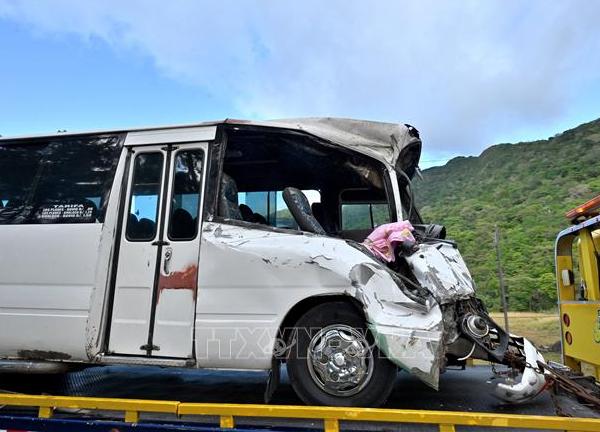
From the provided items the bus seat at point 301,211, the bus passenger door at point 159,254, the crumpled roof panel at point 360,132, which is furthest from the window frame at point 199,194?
the bus seat at point 301,211

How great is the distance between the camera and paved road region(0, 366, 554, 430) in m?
3.80

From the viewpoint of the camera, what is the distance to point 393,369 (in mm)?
3547

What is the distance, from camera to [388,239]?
12.6 ft

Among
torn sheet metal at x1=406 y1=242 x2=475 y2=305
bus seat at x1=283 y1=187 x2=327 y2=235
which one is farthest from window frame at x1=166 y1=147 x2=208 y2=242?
torn sheet metal at x1=406 y1=242 x2=475 y2=305

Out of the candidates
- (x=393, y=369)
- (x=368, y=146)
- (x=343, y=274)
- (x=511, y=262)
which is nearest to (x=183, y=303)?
(x=343, y=274)

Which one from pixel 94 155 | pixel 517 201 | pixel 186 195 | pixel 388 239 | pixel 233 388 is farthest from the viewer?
pixel 517 201

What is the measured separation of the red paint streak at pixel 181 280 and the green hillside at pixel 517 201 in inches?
102

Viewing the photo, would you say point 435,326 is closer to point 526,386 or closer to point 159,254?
point 526,386

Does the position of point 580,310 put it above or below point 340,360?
above

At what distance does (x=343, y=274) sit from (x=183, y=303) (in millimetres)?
1304

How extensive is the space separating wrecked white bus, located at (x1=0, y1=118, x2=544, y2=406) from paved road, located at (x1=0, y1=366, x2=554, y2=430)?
329mm

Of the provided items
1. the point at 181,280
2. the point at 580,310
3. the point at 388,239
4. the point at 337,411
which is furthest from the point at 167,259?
the point at 580,310

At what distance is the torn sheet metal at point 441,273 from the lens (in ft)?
11.8

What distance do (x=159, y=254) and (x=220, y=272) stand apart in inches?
22.8
